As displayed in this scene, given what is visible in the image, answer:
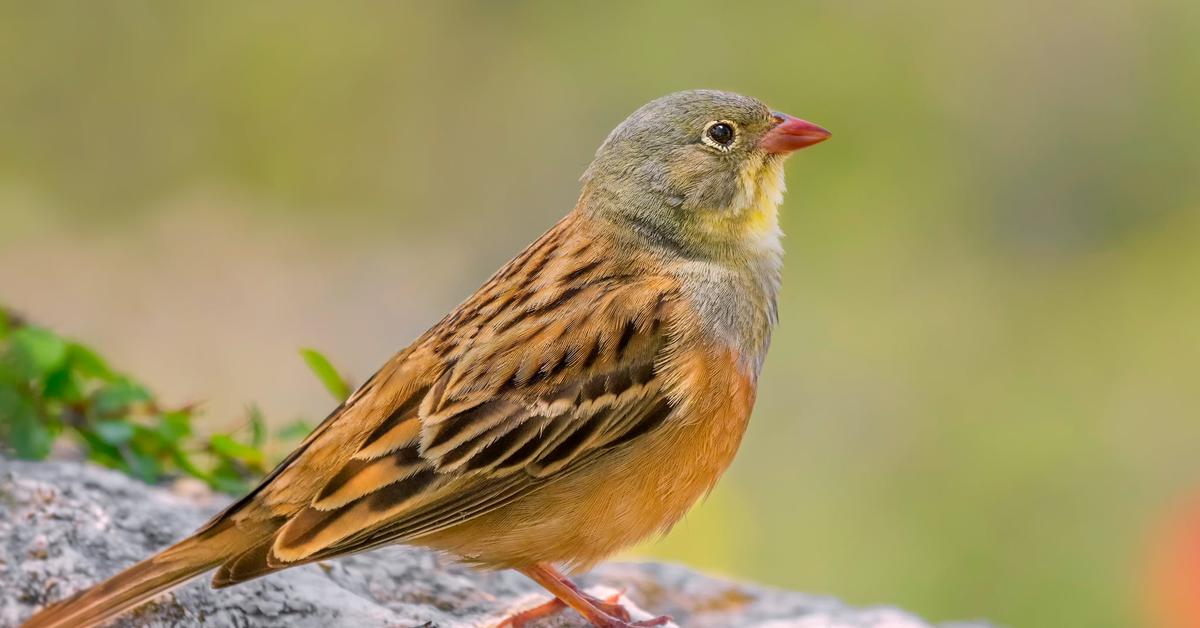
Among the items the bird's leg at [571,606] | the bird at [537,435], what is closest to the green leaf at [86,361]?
the bird at [537,435]

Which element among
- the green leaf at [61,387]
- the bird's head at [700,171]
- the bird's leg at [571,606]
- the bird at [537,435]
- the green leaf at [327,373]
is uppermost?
the bird's head at [700,171]

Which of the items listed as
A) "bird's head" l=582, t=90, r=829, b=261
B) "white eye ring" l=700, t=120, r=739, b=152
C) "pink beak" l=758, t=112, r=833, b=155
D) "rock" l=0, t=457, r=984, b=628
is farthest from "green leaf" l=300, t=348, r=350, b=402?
"pink beak" l=758, t=112, r=833, b=155

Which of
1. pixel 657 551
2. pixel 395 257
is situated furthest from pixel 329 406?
pixel 657 551

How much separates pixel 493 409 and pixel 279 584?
88cm

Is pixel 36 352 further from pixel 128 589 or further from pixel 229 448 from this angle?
pixel 128 589

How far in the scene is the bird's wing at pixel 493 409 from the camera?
14.2 ft

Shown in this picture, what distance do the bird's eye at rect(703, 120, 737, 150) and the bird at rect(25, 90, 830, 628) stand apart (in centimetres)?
49

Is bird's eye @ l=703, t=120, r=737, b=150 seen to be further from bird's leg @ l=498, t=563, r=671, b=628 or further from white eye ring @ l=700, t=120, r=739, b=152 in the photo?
bird's leg @ l=498, t=563, r=671, b=628

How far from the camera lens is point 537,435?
14.8ft

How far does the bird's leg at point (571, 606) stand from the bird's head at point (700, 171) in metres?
1.26

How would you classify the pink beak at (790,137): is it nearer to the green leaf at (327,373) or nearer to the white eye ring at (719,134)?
the white eye ring at (719,134)

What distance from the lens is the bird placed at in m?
4.29

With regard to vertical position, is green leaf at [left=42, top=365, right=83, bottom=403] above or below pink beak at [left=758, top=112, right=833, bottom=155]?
below

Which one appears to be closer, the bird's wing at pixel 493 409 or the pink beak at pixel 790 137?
the bird's wing at pixel 493 409
